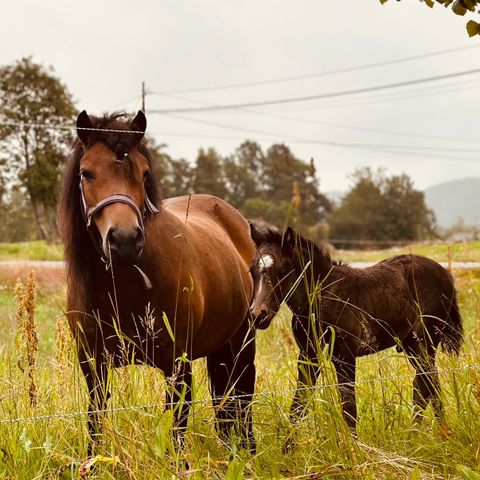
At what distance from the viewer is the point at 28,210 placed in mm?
65562

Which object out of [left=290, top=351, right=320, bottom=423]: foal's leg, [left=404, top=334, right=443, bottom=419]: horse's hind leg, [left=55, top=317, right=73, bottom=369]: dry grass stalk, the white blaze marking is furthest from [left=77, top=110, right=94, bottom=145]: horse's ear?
[left=404, top=334, right=443, bottom=419]: horse's hind leg

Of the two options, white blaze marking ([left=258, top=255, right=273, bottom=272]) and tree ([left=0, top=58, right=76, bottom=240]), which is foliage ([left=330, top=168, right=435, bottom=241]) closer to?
tree ([left=0, top=58, right=76, bottom=240])

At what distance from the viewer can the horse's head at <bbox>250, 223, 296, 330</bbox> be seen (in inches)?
140

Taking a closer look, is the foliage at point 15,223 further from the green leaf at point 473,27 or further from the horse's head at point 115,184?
the green leaf at point 473,27

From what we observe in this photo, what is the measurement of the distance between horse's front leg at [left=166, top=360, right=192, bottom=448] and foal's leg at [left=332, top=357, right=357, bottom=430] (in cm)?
81

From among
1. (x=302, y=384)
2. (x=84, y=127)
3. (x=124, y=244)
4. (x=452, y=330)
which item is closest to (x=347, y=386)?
(x=302, y=384)

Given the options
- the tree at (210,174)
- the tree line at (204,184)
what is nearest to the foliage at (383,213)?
the tree line at (204,184)

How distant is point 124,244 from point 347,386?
144cm

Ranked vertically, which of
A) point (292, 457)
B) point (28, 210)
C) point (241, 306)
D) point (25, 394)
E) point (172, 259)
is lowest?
point (292, 457)

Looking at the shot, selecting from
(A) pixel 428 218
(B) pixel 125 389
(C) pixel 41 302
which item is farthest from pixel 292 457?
(A) pixel 428 218

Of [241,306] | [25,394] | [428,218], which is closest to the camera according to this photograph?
[25,394]

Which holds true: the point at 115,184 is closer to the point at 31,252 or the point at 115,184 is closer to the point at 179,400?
the point at 179,400

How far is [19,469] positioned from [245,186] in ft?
228

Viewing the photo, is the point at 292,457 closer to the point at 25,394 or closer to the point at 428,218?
the point at 25,394
